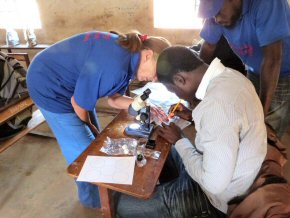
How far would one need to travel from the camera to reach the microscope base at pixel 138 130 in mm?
1412

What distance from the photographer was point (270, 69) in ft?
4.72

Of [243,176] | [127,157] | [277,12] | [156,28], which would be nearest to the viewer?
[243,176]

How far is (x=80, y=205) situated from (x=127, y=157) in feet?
3.31

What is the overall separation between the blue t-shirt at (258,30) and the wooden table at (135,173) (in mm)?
783

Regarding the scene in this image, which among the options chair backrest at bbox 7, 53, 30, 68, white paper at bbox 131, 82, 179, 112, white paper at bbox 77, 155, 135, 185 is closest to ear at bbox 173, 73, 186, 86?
white paper at bbox 77, 155, 135, 185

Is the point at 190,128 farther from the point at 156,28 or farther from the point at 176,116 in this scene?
the point at 156,28

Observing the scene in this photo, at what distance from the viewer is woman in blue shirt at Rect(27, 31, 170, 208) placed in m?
1.26

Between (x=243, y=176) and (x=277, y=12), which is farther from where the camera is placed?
(x=277, y=12)

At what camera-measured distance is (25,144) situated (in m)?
2.79

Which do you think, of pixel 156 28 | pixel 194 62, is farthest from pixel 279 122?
pixel 156 28

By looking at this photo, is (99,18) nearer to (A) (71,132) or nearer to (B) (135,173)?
(A) (71,132)

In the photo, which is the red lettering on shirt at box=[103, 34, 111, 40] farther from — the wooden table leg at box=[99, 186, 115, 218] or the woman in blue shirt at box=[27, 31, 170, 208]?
the wooden table leg at box=[99, 186, 115, 218]

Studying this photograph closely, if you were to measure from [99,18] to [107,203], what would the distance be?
8.48ft

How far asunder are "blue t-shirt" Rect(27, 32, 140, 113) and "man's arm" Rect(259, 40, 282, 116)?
28.7 inches
